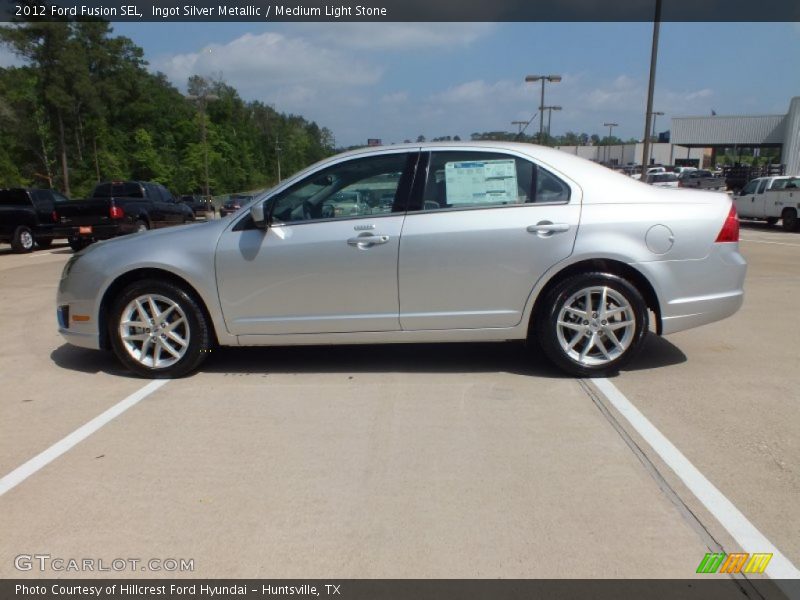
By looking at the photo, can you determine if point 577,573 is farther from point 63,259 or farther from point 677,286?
point 63,259

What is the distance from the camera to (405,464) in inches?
136

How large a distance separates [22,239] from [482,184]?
625 inches

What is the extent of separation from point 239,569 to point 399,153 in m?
3.24

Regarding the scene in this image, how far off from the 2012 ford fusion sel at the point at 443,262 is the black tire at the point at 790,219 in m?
18.9

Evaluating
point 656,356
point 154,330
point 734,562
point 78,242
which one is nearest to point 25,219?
point 78,242

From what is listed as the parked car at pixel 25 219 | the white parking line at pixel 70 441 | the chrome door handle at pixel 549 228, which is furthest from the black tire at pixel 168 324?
the parked car at pixel 25 219

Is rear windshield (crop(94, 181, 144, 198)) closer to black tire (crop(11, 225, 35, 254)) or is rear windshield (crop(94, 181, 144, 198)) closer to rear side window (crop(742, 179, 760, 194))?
black tire (crop(11, 225, 35, 254))

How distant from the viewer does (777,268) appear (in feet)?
→ 36.1

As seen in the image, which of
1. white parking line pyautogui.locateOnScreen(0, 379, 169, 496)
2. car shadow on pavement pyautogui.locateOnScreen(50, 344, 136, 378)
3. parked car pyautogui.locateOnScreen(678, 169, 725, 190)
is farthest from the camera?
parked car pyautogui.locateOnScreen(678, 169, 725, 190)

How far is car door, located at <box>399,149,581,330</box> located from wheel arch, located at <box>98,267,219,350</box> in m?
1.55

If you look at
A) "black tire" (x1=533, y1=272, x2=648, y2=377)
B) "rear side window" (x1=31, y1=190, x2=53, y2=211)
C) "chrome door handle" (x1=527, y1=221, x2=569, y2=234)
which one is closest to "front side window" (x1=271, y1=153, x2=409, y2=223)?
"chrome door handle" (x1=527, y1=221, x2=569, y2=234)

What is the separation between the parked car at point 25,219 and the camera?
16.5 m

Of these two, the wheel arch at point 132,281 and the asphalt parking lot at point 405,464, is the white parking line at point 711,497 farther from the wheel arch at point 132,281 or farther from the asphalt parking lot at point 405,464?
the wheel arch at point 132,281

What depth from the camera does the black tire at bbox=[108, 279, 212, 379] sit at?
4.83 m
